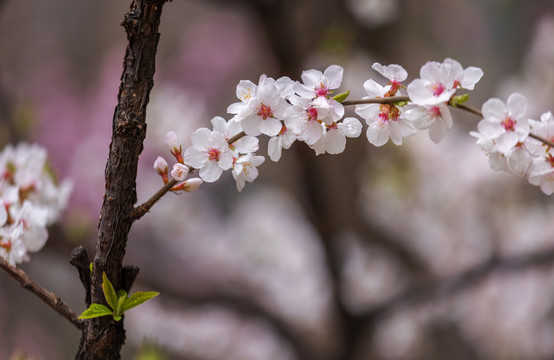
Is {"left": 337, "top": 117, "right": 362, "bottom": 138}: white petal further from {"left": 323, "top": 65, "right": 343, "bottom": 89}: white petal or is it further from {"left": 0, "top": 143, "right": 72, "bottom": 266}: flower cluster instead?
{"left": 0, "top": 143, "right": 72, "bottom": 266}: flower cluster

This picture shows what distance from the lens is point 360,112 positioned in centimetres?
35

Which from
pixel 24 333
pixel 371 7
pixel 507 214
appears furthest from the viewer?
pixel 24 333

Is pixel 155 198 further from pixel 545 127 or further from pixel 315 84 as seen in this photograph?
pixel 545 127

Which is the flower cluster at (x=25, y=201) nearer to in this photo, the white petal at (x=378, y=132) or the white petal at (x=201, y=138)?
the white petal at (x=201, y=138)

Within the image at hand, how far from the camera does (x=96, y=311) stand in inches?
13.1

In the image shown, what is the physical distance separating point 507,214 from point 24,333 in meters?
1.65

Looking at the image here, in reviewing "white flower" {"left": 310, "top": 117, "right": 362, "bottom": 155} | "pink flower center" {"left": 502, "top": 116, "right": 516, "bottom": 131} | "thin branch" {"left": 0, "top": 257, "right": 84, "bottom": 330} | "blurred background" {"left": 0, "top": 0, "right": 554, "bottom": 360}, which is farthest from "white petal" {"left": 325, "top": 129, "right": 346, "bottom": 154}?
"blurred background" {"left": 0, "top": 0, "right": 554, "bottom": 360}

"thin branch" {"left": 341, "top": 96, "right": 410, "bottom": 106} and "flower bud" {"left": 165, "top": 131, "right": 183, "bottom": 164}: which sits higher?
"thin branch" {"left": 341, "top": 96, "right": 410, "bottom": 106}

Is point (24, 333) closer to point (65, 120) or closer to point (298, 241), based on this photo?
point (65, 120)

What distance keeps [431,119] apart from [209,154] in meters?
0.15

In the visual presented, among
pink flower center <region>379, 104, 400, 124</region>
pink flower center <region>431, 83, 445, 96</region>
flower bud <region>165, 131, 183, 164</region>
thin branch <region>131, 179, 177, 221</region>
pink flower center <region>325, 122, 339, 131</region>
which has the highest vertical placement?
pink flower center <region>431, 83, 445, 96</region>

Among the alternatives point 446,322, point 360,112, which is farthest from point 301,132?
point 446,322

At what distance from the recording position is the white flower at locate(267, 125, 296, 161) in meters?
0.35

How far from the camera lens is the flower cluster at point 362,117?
0.32m
